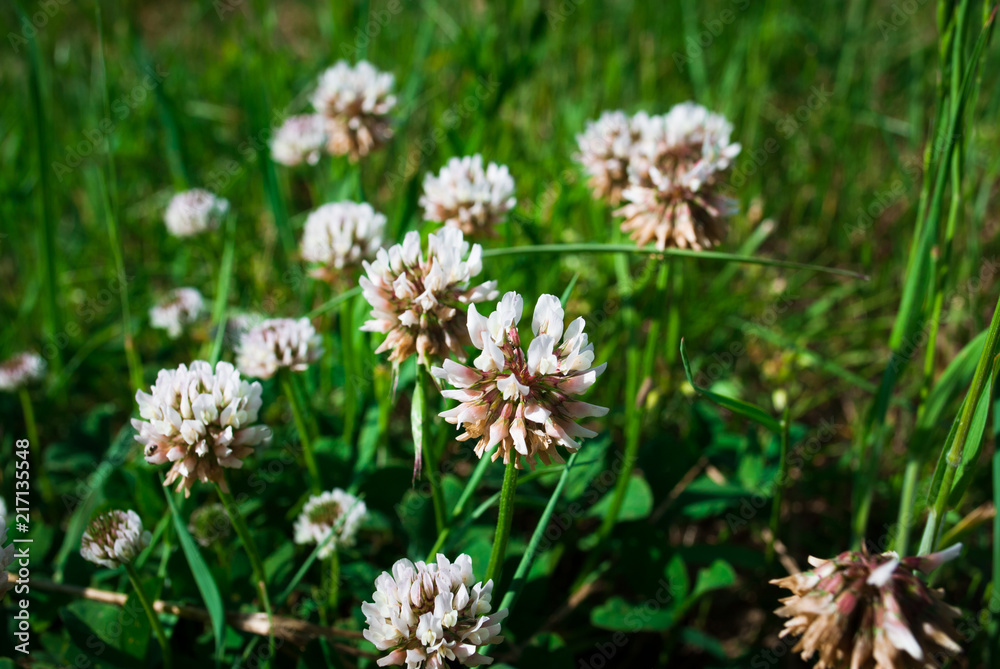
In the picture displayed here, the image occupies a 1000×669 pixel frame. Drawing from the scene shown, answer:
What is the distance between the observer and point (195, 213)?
2203 mm

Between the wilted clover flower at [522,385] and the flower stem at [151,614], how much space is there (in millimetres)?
673

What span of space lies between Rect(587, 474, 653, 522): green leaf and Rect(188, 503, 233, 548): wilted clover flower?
0.80 m

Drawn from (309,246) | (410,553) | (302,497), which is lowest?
(410,553)

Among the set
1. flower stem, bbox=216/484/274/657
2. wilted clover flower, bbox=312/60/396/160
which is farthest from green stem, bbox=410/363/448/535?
wilted clover flower, bbox=312/60/396/160

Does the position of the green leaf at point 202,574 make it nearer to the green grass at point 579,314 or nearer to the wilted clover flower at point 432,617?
the green grass at point 579,314

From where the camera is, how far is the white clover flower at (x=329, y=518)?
151 centimetres

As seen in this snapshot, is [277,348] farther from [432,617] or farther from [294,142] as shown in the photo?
[294,142]

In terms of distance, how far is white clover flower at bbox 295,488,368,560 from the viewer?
1.51m

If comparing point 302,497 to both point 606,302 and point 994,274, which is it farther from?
point 994,274

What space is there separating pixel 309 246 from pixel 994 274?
213cm

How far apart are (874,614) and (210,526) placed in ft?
4.14

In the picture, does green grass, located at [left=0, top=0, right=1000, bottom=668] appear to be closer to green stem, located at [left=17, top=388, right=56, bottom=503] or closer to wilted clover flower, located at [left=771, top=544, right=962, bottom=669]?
green stem, located at [left=17, top=388, right=56, bottom=503]

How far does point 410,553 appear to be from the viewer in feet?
5.22

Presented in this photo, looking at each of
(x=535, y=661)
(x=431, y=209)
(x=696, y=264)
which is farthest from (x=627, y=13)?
(x=535, y=661)
